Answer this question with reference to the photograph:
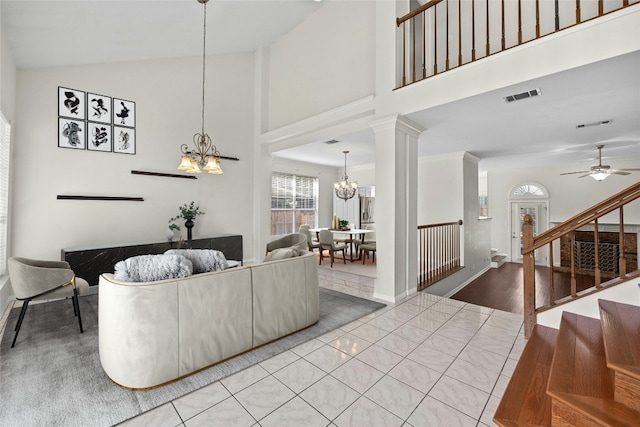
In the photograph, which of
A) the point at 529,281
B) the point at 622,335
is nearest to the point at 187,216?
the point at 529,281

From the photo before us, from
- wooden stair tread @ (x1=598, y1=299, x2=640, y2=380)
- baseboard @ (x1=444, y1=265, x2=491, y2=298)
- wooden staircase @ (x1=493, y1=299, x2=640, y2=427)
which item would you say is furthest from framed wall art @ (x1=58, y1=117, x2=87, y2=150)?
baseboard @ (x1=444, y1=265, x2=491, y2=298)

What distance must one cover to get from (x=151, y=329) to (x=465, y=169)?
626cm

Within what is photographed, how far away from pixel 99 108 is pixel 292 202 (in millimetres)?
4665

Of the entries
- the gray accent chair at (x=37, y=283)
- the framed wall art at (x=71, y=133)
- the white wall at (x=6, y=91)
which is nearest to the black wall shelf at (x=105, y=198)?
the white wall at (x=6, y=91)

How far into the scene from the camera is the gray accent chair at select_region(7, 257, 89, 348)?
2.54m

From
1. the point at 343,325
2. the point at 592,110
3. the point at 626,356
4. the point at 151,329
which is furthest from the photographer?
the point at 592,110

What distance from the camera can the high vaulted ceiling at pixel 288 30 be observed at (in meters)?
2.90

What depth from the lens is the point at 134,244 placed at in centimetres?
432

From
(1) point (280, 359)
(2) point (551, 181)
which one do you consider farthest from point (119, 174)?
(2) point (551, 181)

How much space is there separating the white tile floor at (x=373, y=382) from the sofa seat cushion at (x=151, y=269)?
2.74ft

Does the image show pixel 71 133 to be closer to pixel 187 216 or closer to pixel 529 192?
pixel 187 216

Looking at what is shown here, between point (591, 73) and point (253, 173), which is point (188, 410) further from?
point (253, 173)

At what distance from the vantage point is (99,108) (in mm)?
4301

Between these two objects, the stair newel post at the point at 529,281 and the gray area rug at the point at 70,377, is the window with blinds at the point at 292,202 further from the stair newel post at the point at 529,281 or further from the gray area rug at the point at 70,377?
the stair newel post at the point at 529,281
